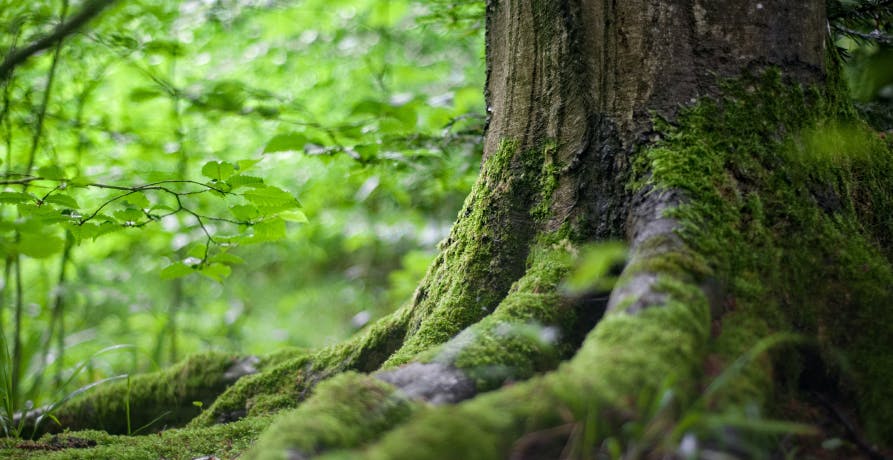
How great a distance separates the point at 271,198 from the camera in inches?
80.6

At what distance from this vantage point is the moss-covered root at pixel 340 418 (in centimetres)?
107

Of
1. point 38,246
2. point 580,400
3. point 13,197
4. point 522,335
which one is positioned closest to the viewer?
point 580,400

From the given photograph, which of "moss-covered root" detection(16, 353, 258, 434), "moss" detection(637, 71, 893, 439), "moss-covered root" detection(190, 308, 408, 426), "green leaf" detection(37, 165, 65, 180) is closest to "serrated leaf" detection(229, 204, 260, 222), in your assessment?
"green leaf" detection(37, 165, 65, 180)

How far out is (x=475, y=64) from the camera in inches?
251

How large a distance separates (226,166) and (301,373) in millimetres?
1096

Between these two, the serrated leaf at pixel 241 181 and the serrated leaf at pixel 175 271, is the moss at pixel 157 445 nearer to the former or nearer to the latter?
the serrated leaf at pixel 175 271

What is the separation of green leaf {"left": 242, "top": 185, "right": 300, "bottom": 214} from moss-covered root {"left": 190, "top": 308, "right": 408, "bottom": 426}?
2.21 feet

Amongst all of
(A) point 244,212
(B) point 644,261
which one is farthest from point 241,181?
(B) point 644,261

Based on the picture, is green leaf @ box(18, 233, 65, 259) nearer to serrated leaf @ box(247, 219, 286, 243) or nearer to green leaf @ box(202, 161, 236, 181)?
green leaf @ box(202, 161, 236, 181)

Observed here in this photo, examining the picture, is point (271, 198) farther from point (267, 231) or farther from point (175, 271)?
point (175, 271)

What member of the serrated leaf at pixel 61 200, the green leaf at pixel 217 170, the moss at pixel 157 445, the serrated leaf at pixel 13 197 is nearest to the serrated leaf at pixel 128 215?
the serrated leaf at pixel 61 200

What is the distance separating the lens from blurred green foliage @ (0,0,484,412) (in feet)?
8.20

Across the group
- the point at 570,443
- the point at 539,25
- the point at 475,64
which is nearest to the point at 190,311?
the point at 475,64

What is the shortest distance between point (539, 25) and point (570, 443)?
1.48 m
